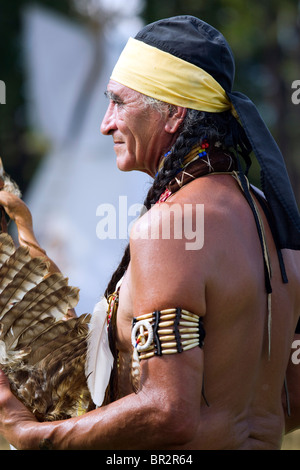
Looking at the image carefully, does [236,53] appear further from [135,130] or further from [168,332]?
[168,332]

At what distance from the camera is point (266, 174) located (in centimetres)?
247

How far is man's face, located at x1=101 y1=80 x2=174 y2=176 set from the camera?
2.61m

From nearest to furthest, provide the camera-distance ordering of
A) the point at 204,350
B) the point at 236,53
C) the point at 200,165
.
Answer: the point at 204,350 → the point at 200,165 → the point at 236,53

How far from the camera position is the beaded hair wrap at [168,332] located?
7.18ft

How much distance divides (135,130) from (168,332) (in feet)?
2.56

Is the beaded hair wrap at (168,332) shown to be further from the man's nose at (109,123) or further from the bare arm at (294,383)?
the man's nose at (109,123)

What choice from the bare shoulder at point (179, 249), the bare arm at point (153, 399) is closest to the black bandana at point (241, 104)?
the bare shoulder at point (179, 249)

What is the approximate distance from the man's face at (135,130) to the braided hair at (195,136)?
40mm

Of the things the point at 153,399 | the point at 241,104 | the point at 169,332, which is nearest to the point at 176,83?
the point at 241,104

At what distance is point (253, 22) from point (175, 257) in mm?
21419

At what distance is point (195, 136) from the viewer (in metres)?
2.53

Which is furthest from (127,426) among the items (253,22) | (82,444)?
(253,22)

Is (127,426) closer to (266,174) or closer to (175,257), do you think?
(175,257)

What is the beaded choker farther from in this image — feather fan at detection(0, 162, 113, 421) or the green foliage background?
the green foliage background
